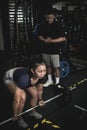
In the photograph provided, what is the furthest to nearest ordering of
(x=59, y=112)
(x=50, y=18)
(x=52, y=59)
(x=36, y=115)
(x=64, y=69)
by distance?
(x=64, y=69), (x=52, y=59), (x=50, y=18), (x=59, y=112), (x=36, y=115)

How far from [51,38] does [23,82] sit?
1452 millimetres

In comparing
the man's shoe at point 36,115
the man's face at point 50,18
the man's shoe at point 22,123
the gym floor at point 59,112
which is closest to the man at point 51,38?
the man's face at point 50,18

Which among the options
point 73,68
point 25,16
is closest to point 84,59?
point 73,68

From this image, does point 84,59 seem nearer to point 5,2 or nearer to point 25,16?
point 25,16

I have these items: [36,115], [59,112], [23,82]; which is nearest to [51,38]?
[59,112]

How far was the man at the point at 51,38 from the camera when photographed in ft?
11.0

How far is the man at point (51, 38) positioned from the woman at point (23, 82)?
1.10 meters

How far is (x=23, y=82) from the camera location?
6.86ft

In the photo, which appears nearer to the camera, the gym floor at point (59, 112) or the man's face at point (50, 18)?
the gym floor at point (59, 112)

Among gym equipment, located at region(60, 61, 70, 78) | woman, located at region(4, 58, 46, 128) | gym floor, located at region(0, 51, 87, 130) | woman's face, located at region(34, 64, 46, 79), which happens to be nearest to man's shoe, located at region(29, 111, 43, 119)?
gym floor, located at region(0, 51, 87, 130)

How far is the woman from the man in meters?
1.10

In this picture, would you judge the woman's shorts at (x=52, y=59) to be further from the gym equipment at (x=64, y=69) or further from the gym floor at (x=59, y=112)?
the gym equipment at (x=64, y=69)

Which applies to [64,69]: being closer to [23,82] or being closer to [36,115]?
[36,115]

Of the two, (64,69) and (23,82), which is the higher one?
(23,82)
